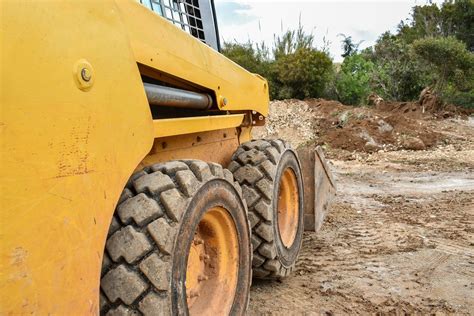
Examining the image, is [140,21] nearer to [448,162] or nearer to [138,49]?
[138,49]

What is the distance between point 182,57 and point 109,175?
97cm

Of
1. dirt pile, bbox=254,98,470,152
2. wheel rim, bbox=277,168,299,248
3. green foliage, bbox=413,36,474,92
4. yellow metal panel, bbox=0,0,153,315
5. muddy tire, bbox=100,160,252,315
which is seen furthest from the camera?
green foliage, bbox=413,36,474,92

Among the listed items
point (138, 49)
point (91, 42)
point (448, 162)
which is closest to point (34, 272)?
point (91, 42)

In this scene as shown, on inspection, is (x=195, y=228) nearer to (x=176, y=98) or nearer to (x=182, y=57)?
(x=176, y=98)

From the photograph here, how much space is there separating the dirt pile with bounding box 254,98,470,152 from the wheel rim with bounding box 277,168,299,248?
9783 mm

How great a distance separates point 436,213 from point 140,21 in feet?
16.7

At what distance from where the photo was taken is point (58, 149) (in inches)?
59.8

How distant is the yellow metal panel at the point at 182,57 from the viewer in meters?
2.07

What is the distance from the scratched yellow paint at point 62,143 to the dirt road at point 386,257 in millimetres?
1871

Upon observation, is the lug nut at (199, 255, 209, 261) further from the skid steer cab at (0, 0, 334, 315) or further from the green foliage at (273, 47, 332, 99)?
the green foliage at (273, 47, 332, 99)

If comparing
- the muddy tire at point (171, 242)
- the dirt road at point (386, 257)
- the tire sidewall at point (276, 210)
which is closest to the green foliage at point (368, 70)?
the dirt road at point (386, 257)

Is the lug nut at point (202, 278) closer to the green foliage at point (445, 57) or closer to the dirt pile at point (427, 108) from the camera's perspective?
the dirt pile at point (427, 108)

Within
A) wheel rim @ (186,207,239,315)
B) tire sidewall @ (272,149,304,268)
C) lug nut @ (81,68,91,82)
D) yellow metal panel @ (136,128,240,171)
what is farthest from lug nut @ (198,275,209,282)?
lug nut @ (81,68,91,82)

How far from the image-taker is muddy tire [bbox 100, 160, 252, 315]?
1.84 m
